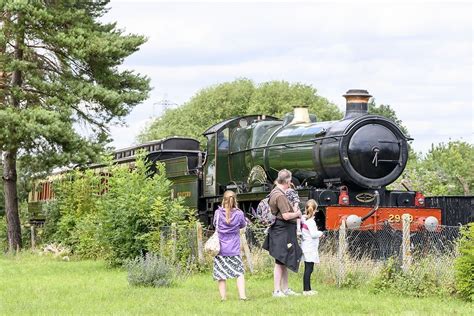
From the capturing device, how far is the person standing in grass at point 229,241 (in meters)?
13.3

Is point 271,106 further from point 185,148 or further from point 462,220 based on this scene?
point 462,220

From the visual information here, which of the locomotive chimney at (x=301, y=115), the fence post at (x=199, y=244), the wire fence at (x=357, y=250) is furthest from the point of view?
the locomotive chimney at (x=301, y=115)

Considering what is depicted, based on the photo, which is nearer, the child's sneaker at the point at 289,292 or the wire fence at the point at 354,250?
the child's sneaker at the point at 289,292

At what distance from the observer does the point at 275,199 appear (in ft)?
44.1

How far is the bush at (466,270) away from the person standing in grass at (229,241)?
3165 mm

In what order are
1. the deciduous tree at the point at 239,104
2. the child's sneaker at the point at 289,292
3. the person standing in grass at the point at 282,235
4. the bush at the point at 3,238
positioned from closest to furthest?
the person standing in grass at the point at 282,235, the child's sneaker at the point at 289,292, the bush at the point at 3,238, the deciduous tree at the point at 239,104

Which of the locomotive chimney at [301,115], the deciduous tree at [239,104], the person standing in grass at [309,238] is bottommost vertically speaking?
the person standing in grass at [309,238]

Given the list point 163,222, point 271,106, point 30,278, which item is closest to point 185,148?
point 163,222

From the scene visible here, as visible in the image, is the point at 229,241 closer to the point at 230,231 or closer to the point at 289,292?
the point at 230,231

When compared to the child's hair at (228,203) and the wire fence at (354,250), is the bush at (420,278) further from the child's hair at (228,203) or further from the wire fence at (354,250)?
the child's hair at (228,203)

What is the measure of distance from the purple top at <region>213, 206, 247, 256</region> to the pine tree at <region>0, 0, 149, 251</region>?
1291 centimetres

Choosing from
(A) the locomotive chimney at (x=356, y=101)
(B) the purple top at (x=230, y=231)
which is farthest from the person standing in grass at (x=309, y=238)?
(A) the locomotive chimney at (x=356, y=101)

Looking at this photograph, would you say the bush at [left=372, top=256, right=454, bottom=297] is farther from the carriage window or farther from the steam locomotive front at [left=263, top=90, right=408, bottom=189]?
the carriage window

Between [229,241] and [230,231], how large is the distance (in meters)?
→ 0.16
